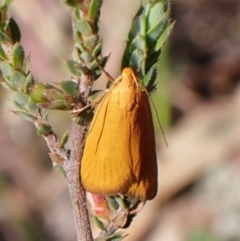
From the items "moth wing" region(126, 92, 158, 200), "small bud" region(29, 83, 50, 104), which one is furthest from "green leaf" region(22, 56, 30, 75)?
"moth wing" region(126, 92, 158, 200)

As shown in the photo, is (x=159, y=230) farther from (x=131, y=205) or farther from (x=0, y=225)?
(x=131, y=205)

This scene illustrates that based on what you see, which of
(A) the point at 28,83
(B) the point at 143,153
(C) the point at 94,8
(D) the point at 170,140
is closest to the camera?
(C) the point at 94,8

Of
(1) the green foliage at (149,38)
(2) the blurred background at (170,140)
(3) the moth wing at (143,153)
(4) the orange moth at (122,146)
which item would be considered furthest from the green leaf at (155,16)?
(2) the blurred background at (170,140)

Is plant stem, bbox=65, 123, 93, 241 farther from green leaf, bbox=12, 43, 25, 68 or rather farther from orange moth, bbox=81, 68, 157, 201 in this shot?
green leaf, bbox=12, 43, 25, 68

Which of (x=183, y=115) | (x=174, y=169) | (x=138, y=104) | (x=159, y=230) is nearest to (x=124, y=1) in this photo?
(x=183, y=115)

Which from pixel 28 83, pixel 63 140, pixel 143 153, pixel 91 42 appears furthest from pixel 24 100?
pixel 143 153

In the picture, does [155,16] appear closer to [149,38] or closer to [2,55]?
[149,38]

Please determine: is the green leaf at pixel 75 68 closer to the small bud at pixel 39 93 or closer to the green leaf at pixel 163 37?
the small bud at pixel 39 93
